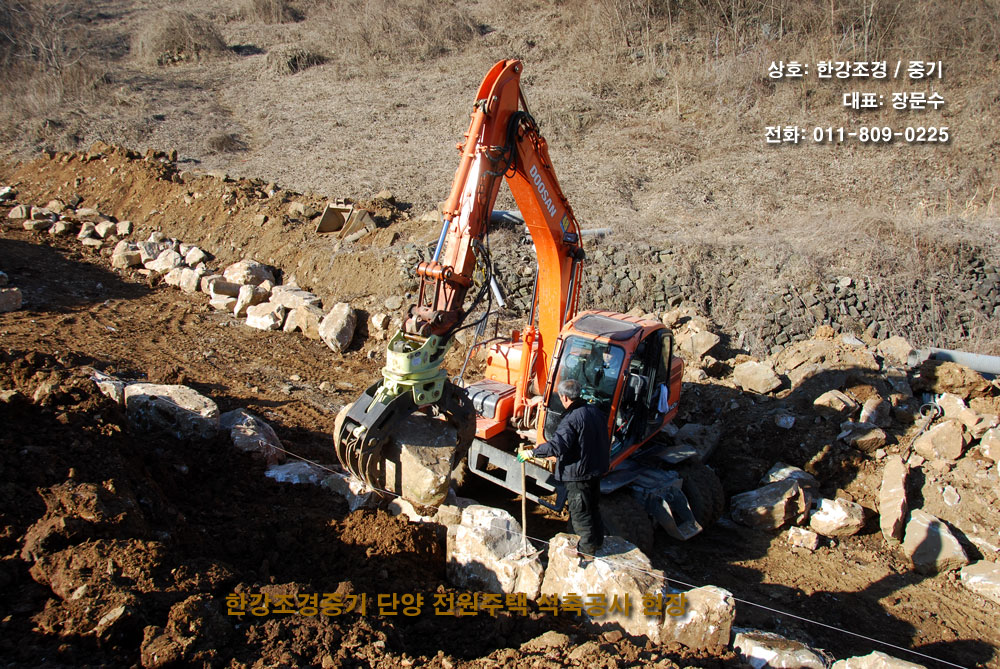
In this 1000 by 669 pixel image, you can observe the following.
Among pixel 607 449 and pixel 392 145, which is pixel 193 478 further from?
pixel 392 145

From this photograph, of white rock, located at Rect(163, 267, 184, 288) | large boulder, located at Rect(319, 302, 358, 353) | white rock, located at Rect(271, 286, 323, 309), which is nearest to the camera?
large boulder, located at Rect(319, 302, 358, 353)

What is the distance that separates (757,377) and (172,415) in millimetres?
6724

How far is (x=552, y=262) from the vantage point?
6.21m

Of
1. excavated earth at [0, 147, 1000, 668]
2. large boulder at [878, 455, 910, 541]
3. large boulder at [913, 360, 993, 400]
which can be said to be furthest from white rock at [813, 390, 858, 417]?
large boulder at [913, 360, 993, 400]

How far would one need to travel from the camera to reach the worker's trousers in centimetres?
508

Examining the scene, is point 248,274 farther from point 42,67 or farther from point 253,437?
point 42,67

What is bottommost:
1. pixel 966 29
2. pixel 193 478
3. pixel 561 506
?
pixel 561 506

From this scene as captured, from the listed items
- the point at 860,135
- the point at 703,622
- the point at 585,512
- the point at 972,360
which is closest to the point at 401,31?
the point at 860,135

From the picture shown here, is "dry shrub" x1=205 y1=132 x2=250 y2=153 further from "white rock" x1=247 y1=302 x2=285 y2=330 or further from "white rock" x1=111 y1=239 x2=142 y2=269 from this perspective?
"white rock" x1=247 y1=302 x2=285 y2=330

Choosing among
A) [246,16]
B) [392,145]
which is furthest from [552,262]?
[246,16]

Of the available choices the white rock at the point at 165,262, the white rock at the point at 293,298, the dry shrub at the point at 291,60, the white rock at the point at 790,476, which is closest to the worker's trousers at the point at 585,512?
the white rock at the point at 790,476

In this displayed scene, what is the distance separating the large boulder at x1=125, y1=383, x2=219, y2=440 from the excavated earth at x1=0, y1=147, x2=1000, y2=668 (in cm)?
12

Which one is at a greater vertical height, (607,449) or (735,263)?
(735,263)

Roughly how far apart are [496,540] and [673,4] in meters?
22.5
